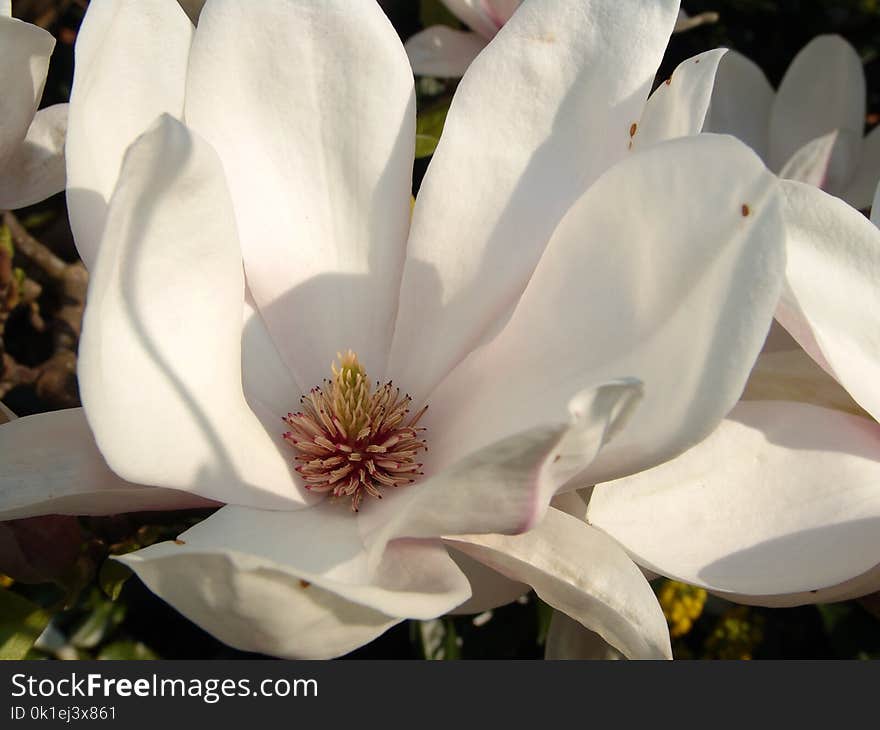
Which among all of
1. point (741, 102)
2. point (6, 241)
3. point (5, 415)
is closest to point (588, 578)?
point (5, 415)

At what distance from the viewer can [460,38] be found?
1367 mm

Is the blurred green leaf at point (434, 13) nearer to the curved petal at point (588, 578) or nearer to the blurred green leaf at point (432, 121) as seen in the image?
the blurred green leaf at point (432, 121)

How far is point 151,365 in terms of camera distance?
0.73 metres

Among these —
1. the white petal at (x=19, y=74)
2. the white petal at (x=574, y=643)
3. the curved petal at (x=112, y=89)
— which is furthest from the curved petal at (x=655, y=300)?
the white petal at (x=19, y=74)

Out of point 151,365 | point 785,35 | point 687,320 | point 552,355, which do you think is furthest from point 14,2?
point 785,35

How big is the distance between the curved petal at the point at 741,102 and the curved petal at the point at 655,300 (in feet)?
3.08

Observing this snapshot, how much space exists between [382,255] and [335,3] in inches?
8.3

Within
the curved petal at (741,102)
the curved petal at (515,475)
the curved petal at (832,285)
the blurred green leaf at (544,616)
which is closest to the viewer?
the curved petal at (515,475)

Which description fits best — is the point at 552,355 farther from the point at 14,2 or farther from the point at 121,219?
the point at 14,2

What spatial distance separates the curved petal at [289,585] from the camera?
1.91 ft

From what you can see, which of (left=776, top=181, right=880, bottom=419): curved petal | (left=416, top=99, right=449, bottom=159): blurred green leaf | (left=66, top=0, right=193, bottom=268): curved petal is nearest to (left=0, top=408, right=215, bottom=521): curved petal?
(left=66, top=0, right=193, bottom=268): curved petal

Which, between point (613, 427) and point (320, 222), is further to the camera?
point (320, 222)

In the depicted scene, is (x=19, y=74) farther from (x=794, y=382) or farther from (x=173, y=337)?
(x=794, y=382)

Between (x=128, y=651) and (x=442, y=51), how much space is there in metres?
0.88
